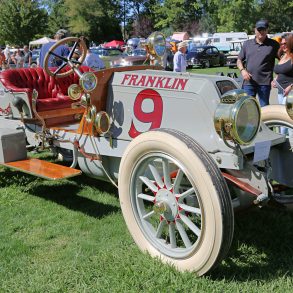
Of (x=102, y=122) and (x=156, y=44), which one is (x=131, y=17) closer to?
(x=156, y=44)

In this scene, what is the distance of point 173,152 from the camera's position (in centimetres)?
264

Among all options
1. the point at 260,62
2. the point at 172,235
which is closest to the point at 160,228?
the point at 172,235

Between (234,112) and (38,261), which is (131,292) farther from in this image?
(234,112)

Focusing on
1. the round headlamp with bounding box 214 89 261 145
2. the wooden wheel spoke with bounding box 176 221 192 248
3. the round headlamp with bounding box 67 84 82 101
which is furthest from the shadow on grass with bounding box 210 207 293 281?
the round headlamp with bounding box 67 84 82 101

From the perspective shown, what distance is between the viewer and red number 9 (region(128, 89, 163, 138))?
3.36 meters

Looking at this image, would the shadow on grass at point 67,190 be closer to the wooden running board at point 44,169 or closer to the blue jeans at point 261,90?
the wooden running board at point 44,169

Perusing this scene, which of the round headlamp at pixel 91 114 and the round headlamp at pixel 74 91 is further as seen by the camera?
the round headlamp at pixel 74 91

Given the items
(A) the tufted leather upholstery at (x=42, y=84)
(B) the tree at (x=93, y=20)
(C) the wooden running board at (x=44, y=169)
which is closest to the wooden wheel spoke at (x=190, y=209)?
(C) the wooden running board at (x=44, y=169)

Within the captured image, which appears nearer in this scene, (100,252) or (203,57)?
(100,252)

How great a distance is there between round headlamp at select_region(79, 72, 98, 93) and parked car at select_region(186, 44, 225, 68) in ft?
73.6

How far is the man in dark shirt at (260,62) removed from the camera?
5.39 meters

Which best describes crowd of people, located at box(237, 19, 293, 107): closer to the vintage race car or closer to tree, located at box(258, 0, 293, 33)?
the vintage race car

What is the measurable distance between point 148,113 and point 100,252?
112 cm

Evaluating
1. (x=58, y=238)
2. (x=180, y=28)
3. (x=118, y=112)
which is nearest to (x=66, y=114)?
(x=118, y=112)
